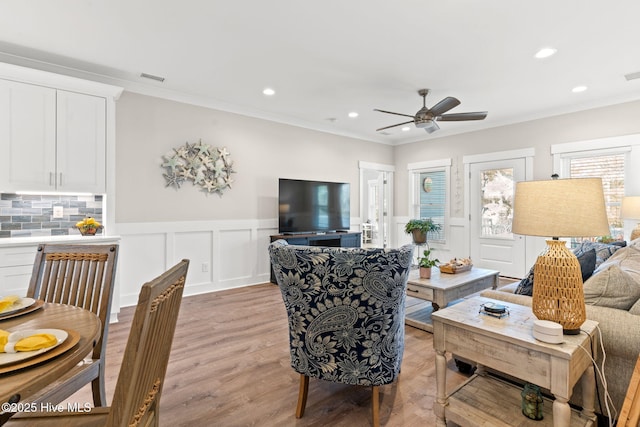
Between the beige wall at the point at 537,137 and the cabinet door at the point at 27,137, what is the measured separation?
572cm

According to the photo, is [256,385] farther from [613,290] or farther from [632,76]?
Result: [632,76]

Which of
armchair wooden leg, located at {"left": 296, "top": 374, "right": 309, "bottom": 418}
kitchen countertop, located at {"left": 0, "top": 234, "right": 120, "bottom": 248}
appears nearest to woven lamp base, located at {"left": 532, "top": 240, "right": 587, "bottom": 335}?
armchair wooden leg, located at {"left": 296, "top": 374, "right": 309, "bottom": 418}

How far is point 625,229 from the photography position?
A: 164 inches

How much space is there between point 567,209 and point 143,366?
5.35ft

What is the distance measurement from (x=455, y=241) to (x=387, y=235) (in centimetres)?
145

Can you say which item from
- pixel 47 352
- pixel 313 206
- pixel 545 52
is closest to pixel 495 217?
pixel 545 52

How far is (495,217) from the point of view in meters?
5.39

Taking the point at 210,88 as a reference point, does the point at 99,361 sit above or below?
below

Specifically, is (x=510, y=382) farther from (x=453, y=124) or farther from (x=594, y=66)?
(x=453, y=124)

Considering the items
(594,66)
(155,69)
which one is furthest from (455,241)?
(155,69)

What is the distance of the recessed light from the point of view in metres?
3.00

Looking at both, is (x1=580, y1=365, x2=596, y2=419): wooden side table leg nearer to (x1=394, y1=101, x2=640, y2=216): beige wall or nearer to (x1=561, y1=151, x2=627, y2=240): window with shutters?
(x1=561, y1=151, x2=627, y2=240): window with shutters

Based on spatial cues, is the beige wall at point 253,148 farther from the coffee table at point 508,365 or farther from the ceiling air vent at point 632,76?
the coffee table at point 508,365

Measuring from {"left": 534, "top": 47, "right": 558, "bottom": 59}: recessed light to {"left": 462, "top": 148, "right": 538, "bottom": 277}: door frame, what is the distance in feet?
7.33
